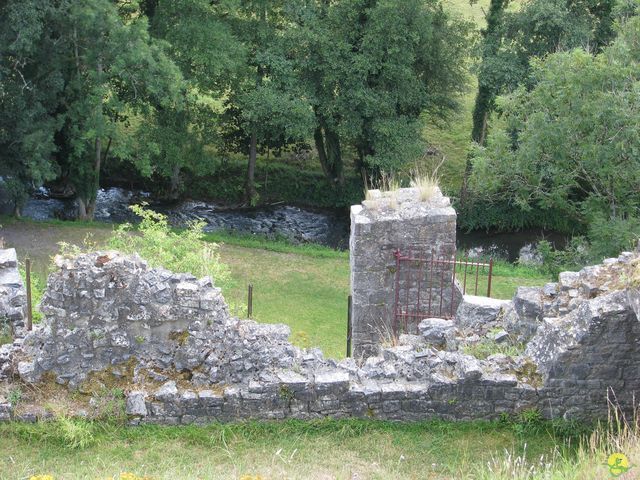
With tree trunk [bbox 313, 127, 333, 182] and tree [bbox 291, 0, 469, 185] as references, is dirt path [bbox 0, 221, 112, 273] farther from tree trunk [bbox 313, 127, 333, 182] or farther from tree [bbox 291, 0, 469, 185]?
tree trunk [bbox 313, 127, 333, 182]

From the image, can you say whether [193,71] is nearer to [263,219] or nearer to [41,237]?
[263,219]

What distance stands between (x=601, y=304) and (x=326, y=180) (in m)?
21.1

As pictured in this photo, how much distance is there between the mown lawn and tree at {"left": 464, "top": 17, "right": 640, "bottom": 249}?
3674 millimetres

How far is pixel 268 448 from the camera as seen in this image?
28.5ft

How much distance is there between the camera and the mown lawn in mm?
17562

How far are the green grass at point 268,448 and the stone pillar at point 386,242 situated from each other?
10.8ft

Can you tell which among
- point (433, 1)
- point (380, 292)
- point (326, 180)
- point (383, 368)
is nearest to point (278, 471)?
point (383, 368)

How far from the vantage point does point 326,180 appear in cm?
2942

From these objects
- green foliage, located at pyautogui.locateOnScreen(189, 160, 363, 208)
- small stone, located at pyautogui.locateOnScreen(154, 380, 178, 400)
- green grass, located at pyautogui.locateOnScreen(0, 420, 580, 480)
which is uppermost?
green foliage, located at pyautogui.locateOnScreen(189, 160, 363, 208)

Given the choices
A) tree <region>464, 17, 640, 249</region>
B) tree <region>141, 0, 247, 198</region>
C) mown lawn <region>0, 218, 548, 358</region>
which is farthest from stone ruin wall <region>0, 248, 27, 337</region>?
tree <region>141, 0, 247, 198</region>

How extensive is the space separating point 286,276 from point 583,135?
8.41 m

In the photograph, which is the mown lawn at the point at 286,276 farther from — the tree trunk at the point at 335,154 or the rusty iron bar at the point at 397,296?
the tree trunk at the point at 335,154

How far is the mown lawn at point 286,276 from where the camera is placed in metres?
17.6

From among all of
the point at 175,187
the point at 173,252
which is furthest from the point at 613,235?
the point at 175,187
